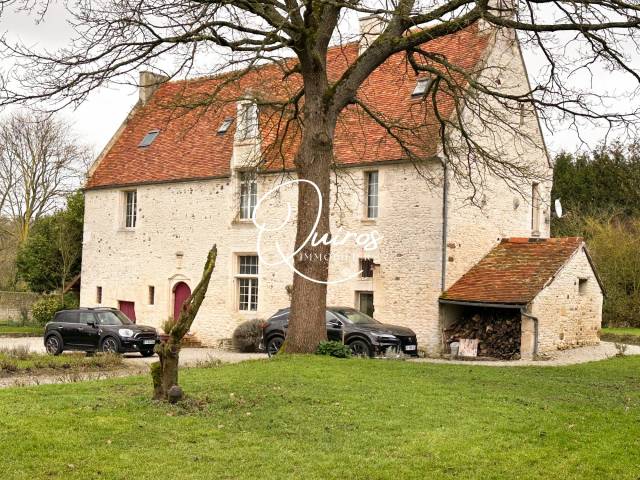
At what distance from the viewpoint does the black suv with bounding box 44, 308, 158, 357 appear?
22047mm

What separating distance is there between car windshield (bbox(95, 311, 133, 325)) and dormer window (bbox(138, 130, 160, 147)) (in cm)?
1041

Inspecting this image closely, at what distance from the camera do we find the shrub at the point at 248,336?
24.8m

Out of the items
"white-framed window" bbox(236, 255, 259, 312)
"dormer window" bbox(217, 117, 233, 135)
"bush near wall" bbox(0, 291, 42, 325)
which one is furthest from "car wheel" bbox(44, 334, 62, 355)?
"bush near wall" bbox(0, 291, 42, 325)

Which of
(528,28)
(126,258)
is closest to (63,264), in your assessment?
(126,258)

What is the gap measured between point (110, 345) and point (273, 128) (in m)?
7.66

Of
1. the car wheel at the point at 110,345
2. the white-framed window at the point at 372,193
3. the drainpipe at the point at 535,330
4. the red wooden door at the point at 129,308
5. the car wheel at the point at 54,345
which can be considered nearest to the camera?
the drainpipe at the point at 535,330

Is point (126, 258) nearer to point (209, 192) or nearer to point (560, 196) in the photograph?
point (209, 192)

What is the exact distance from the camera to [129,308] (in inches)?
1212

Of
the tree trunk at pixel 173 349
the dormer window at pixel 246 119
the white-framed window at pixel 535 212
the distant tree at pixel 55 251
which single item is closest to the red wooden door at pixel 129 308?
the distant tree at pixel 55 251

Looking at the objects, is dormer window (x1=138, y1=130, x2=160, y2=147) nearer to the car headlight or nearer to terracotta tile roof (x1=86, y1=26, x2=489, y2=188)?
terracotta tile roof (x1=86, y1=26, x2=489, y2=188)

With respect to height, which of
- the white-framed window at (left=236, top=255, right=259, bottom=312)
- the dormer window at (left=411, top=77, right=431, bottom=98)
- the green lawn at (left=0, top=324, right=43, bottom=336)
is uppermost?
the dormer window at (left=411, top=77, right=431, bottom=98)

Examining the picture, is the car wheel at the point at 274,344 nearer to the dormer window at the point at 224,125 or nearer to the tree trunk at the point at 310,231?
the tree trunk at the point at 310,231

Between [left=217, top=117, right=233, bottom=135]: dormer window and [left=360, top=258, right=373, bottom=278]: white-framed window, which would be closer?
[left=360, top=258, right=373, bottom=278]: white-framed window

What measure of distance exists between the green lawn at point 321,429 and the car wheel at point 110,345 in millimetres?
9525
